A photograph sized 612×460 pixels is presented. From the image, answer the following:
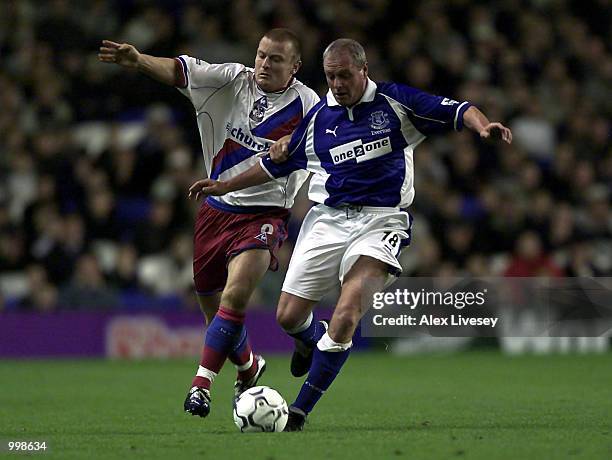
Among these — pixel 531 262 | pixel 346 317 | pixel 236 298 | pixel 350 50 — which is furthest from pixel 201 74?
pixel 531 262

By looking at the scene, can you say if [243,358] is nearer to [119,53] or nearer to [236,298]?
[236,298]

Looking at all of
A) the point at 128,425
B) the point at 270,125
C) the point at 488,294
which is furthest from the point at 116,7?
the point at 128,425

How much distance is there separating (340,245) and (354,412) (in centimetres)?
147

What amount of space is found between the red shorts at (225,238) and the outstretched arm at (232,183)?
0.52m

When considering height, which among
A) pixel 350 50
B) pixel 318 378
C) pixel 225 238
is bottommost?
pixel 318 378

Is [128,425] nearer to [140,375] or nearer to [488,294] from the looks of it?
[140,375]

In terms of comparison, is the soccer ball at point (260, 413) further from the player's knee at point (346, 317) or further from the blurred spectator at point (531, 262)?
the blurred spectator at point (531, 262)

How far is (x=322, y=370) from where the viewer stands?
7.20 m

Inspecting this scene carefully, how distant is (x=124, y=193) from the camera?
51.3ft

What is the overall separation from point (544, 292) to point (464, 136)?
2921 mm

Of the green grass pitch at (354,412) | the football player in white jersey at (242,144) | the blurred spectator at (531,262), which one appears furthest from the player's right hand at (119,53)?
the blurred spectator at (531,262)

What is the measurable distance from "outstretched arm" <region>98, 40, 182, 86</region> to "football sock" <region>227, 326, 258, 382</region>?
1.77 metres

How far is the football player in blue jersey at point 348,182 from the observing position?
725 centimetres

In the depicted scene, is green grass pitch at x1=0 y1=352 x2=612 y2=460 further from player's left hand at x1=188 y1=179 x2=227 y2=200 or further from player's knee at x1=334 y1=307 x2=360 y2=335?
player's left hand at x1=188 y1=179 x2=227 y2=200
